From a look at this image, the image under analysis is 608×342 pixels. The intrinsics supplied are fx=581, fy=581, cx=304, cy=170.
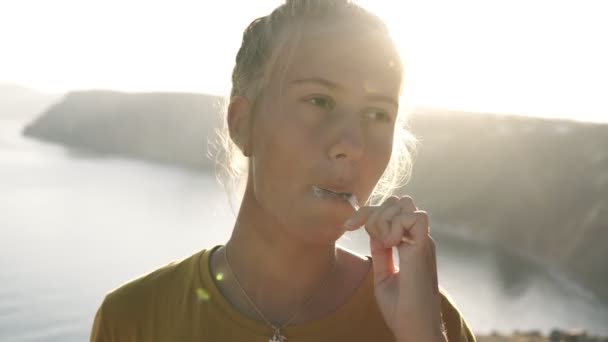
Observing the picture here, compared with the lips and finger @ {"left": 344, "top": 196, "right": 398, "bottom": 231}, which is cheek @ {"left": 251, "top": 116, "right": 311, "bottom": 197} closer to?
the lips

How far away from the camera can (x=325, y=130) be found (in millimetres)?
2395

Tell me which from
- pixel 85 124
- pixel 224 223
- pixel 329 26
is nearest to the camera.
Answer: pixel 329 26

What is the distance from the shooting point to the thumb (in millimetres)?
2305

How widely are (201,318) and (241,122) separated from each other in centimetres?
93

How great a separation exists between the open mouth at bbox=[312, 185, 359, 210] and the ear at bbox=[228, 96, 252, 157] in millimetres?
528

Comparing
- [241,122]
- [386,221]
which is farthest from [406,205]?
[241,122]

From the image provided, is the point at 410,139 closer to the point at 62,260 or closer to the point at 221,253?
the point at 221,253

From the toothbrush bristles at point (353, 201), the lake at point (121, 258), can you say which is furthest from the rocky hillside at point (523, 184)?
the toothbrush bristles at point (353, 201)

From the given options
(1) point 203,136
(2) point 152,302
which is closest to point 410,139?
(2) point 152,302

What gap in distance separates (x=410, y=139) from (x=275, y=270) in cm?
116

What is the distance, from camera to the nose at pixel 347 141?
2346 millimetres

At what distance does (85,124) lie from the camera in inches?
6383

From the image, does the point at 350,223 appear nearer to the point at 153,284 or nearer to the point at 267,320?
the point at 267,320

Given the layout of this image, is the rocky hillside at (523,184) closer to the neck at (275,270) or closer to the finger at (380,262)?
the neck at (275,270)
